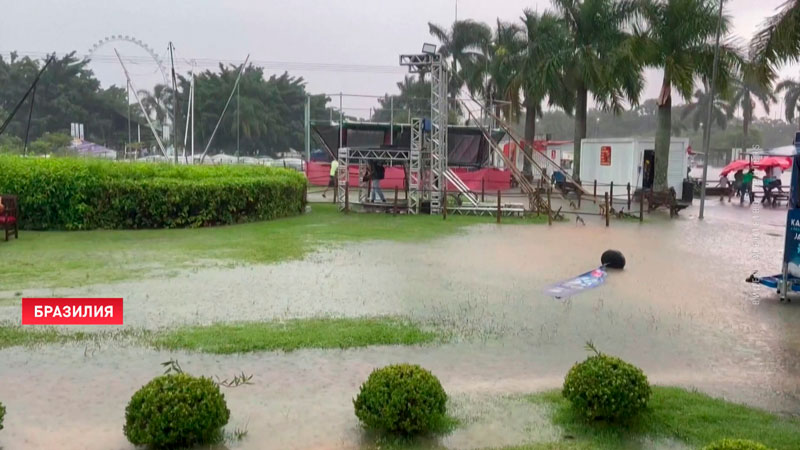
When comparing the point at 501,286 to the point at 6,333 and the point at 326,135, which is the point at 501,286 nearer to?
the point at 6,333

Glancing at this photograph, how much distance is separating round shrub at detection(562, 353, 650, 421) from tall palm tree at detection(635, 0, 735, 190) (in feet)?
68.4

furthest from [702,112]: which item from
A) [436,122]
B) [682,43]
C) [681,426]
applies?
[681,426]

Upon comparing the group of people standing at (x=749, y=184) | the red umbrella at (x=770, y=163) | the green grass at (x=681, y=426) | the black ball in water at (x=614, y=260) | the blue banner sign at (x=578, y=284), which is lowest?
the green grass at (x=681, y=426)

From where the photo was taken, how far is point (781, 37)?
13.1 metres

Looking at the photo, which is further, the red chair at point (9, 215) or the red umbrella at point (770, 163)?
the red umbrella at point (770, 163)

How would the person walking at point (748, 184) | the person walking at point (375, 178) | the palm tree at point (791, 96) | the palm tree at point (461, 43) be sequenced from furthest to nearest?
the palm tree at point (791, 96) < the palm tree at point (461, 43) < the person walking at point (748, 184) < the person walking at point (375, 178)

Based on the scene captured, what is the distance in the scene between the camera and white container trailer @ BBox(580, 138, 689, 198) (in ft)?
92.1

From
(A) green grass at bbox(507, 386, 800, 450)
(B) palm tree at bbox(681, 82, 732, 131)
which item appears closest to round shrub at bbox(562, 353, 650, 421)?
(A) green grass at bbox(507, 386, 800, 450)

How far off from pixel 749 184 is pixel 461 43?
20084 mm

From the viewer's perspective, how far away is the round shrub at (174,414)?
4219 mm

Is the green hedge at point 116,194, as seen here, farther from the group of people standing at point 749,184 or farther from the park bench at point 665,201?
the group of people standing at point 749,184

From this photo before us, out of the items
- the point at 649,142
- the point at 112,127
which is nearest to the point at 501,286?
the point at 649,142

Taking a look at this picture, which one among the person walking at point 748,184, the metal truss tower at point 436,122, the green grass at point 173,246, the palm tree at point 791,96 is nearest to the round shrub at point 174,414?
the green grass at point 173,246

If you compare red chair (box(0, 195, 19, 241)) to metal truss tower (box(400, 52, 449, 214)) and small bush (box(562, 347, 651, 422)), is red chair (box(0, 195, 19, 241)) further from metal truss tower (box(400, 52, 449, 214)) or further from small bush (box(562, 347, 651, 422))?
small bush (box(562, 347, 651, 422))
